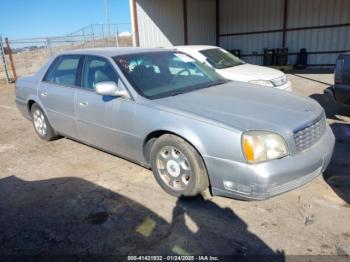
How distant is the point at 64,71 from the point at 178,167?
8.58 ft

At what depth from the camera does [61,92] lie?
4.52 m

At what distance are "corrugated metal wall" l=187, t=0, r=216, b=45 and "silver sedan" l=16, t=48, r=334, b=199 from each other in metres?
11.9

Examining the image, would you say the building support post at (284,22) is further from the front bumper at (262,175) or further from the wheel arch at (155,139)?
the wheel arch at (155,139)

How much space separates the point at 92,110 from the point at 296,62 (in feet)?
45.4

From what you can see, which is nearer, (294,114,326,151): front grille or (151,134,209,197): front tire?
(294,114,326,151): front grille

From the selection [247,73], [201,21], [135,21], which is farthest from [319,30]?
Result: [247,73]

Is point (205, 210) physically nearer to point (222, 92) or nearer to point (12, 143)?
point (222, 92)

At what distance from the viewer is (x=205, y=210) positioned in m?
3.13

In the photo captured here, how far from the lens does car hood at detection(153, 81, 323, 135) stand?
2869 mm

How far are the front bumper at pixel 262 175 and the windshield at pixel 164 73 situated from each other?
1199mm

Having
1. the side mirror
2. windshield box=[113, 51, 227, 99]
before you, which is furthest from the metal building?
the side mirror

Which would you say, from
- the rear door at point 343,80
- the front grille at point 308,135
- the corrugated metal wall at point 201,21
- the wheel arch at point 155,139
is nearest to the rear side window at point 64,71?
the wheel arch at point 155,139

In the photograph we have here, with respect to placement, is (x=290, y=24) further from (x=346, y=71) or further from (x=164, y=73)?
(x=164, y=73)

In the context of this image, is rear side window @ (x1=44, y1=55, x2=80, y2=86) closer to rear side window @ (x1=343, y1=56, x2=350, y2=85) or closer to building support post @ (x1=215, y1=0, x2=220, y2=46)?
rear side window @ (x1=343, y1=56, x2=350, y2=85)
